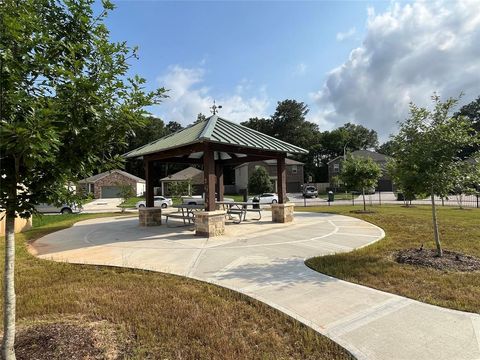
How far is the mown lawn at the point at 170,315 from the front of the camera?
3.22 m

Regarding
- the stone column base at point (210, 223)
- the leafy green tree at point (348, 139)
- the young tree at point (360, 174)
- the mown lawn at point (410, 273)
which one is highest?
the leafy green tree at point (348, 139)

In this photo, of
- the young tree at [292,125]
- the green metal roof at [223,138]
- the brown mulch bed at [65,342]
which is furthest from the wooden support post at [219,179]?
the young tree at [292,125]

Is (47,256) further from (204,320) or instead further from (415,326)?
(415,326)

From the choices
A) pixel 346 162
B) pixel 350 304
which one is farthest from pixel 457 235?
pixel 346 162

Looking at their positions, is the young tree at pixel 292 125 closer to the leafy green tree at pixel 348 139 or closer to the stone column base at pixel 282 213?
the leafy green tree at pixel 348 139

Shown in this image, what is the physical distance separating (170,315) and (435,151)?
5.98 meters

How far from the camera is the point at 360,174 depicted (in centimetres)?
1873

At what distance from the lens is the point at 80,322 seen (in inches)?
152

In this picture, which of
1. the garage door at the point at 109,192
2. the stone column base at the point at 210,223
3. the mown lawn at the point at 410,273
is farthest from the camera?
the garage door at the point at 109,192

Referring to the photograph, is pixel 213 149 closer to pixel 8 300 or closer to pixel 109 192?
pixel 8 300

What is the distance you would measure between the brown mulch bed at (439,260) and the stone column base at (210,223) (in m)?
5.28

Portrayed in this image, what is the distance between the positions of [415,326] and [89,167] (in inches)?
162

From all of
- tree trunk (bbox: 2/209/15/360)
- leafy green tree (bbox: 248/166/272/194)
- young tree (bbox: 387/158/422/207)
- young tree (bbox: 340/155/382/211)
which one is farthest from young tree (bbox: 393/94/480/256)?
leafy green tree (bbox: 248/166/272/194)

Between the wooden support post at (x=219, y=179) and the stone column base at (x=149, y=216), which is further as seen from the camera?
the wooden support post at (x=219, y=179)
